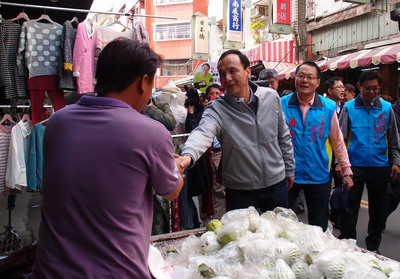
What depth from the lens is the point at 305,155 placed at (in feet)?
10.3

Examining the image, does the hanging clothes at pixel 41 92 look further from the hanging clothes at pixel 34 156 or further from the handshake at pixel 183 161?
the handshake at pixel 183 161

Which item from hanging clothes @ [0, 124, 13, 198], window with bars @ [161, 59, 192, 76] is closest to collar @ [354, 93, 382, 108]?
hanging clothes @ [0, 124, 13, 198]

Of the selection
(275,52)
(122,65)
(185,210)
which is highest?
(275,52)

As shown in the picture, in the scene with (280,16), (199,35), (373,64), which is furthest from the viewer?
(199,35)

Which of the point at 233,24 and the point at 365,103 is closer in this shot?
the point at 365,103

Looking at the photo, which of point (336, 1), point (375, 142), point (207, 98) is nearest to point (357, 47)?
point (336, 1)

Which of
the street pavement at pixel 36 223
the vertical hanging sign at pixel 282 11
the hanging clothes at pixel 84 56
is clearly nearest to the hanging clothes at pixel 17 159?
the hanging clothes at pixel 84 56

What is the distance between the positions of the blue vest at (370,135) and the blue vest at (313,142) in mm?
706

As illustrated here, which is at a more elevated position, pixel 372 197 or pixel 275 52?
pixel 275 52

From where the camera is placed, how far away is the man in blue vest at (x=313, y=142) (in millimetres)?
3113

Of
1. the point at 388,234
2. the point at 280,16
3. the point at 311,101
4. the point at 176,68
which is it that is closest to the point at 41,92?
the point at 311,101

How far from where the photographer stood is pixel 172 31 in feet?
99.0

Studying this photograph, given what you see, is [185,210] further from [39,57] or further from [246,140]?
[39,57]

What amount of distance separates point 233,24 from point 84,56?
9953 mm
